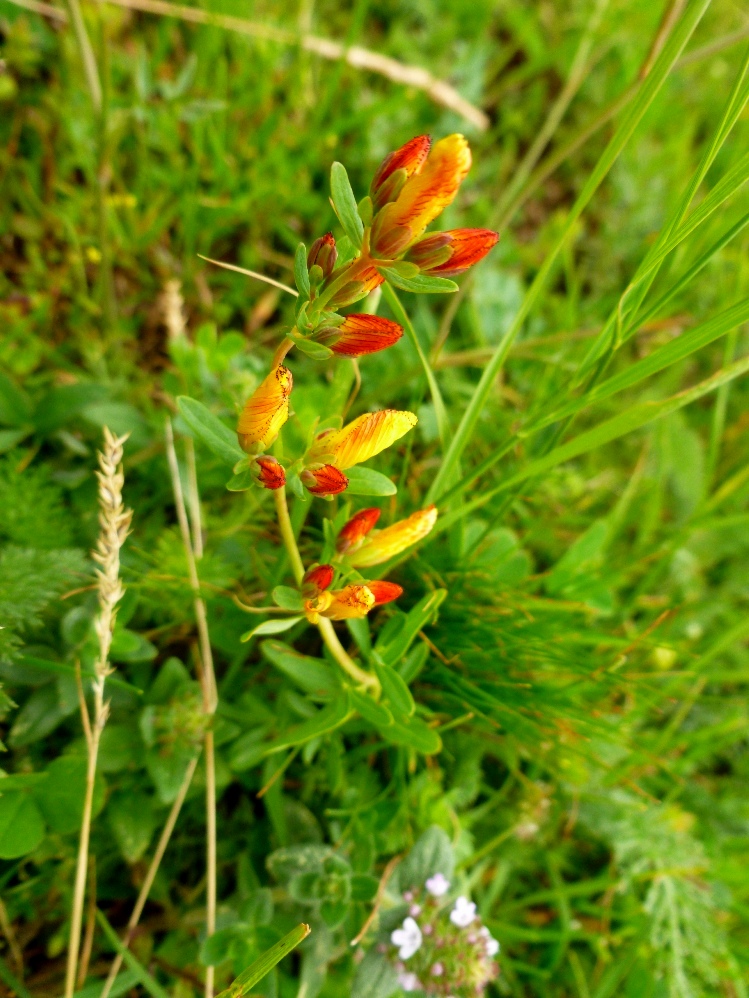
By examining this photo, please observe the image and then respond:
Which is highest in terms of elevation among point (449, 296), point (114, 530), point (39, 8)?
point (39, 8)

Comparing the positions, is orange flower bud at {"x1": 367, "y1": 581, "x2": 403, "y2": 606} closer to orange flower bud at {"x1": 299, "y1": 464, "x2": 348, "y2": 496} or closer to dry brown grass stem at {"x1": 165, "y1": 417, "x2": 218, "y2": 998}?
orange flower bud at {"x1": 299, "y1": 464, "x2": 348, "y2": 496}

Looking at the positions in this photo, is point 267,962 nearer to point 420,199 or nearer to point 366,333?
point 366,333

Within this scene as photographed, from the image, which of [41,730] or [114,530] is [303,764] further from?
[114,530]

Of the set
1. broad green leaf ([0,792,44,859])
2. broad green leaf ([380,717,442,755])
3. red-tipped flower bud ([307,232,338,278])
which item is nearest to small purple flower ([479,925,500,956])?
broad green leaf ([380,717,442,755])

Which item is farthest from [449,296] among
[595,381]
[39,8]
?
[39,8]

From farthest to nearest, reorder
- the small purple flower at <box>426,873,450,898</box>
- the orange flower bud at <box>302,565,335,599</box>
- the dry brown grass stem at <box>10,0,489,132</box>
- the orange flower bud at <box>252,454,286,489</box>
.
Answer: the dry brown grass stem at <box>10,0,489,132</box> < the small purple flower at <box>426,873,450,898</box> < the orange flower bud at <box>302,565,335,599</box> < the orange flower bud at <box>252,454,286,489</box>

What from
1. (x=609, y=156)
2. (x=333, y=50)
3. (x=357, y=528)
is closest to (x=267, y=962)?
(x=357, y=528)
